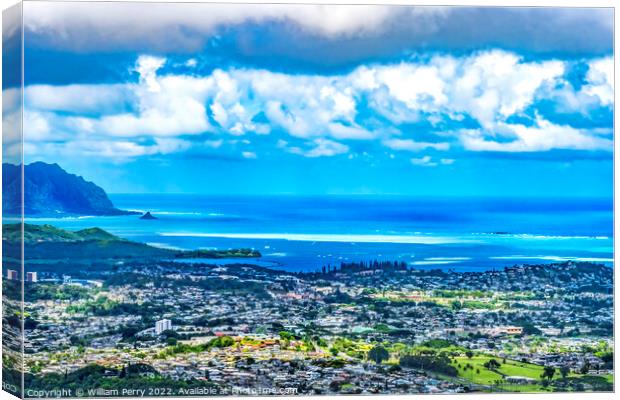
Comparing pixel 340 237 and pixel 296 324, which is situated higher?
pixel 340 237

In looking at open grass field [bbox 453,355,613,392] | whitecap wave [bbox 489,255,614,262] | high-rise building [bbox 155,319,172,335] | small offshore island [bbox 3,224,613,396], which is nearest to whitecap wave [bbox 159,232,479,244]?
small offshore island [bbox 3,224,613,396]

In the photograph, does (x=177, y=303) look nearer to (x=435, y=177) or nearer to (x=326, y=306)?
(x=326, y=306)

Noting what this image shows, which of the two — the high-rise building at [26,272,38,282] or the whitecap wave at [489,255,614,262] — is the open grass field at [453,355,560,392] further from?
the high-rise building at [26,272,38,282]

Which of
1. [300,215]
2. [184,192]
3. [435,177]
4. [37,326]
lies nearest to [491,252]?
[435,177]

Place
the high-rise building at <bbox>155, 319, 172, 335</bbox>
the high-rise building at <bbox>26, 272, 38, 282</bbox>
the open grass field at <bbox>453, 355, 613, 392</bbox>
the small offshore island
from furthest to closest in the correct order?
1. the open grass field at <bbox>453, 355, 613, 392</bbox>
2. the high-rise building at <bbox>155, 319, 172, 335</bbox>
3. the small offshore island
4. the high-rise building at <bbox>26, 272, 38, 282</bbox>

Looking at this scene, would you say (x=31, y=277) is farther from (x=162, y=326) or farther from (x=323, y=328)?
(x=323, y=328)

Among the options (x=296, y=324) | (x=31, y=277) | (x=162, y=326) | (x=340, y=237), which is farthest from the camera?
(x=340, y=237)

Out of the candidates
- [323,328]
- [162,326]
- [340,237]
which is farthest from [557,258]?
[162,326]

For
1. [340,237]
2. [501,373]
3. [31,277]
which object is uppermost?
[340,237]
